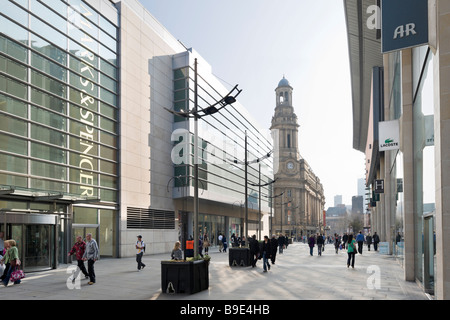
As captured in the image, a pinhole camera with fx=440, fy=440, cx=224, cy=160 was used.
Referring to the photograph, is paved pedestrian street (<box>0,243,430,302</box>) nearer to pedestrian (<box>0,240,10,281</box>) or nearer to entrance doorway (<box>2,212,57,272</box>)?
pedestrian (<box>0,240,10,281</box>)

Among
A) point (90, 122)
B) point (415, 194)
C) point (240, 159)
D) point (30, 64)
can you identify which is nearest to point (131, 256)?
point (90, 122)

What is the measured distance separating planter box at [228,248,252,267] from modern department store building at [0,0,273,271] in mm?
3014

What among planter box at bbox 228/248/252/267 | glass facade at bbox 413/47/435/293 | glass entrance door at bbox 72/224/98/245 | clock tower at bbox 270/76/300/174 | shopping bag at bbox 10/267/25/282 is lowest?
planter box at bbox 228/248/252/267

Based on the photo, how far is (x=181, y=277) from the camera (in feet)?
40.8

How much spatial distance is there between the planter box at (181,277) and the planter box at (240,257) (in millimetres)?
8705

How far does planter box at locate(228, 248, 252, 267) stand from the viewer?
21.2 m

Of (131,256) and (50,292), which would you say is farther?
(131,256)

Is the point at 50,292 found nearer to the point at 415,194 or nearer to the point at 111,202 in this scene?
the point at 415,194

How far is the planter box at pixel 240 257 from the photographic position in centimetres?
2122

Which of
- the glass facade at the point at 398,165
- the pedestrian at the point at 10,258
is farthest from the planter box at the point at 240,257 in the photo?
the pedestrian at the point at 10,258

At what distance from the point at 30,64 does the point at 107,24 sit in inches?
347

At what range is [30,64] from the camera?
21578 mm

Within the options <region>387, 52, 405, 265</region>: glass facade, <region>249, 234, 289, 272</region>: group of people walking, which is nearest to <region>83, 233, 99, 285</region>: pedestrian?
<region>249, 234, 289, 272</region>: group of people walking

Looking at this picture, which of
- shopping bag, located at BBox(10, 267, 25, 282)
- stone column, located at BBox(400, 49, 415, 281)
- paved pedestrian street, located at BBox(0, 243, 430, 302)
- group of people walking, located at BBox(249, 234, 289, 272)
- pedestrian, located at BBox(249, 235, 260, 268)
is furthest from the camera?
pedestrian, located at BBox(249, 235, 260, 268)
